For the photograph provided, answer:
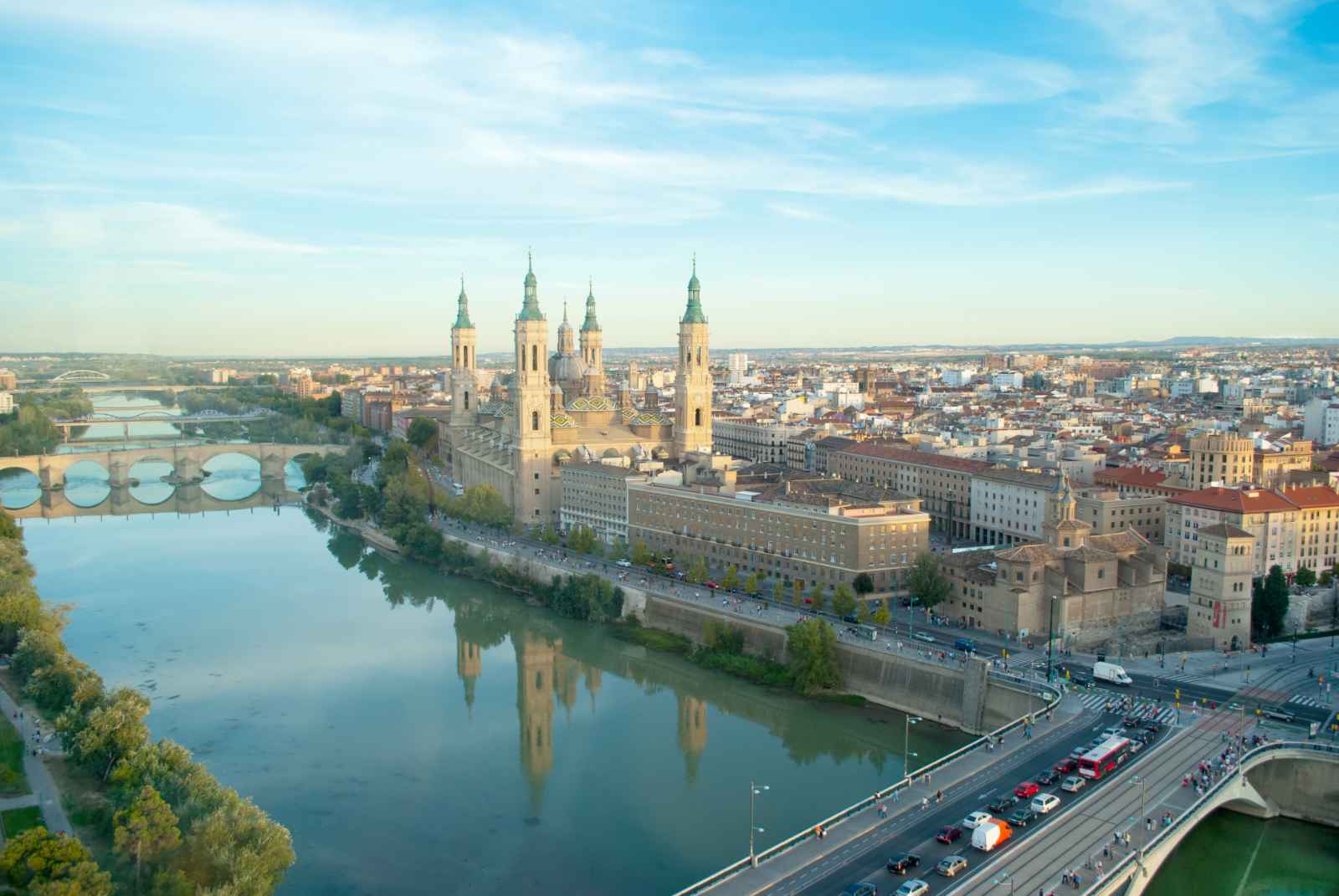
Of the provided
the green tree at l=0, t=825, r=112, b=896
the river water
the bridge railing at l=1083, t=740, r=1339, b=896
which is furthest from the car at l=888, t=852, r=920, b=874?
the green tree at l=0, t=825, r=112, b=896

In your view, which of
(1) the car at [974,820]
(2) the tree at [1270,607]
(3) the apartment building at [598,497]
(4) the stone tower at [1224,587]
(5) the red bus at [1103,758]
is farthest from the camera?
(3) the apartment building at [598,497]

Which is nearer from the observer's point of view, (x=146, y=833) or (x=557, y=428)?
(x=146, y=833)

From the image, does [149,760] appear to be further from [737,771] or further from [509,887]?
[737,771]

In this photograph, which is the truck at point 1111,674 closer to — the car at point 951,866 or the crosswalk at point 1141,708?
the crosswalk at point 1141,708

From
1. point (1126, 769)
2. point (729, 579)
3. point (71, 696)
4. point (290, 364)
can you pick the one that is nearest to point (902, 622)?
point (729, 579)

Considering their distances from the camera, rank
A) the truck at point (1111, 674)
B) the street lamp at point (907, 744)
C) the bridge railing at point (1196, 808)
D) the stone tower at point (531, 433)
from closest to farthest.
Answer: the bridge railing at point (1196, 808), the street lamp at point (907, 744), the truck at point (1111, 674), the stone tower at point (531, 433)

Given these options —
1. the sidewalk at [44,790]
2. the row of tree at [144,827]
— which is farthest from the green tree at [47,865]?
the sidewalk at [44,790]

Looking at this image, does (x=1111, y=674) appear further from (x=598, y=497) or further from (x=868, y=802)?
(x=598, y=497)

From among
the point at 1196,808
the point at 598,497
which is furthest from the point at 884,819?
the point at 598,497
